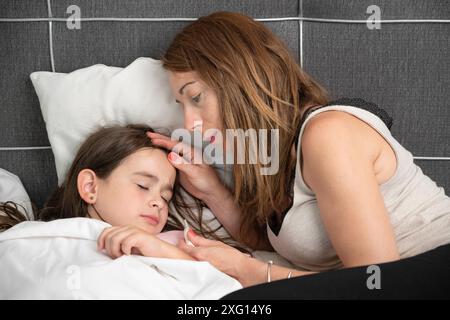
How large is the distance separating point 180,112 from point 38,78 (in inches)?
17.5

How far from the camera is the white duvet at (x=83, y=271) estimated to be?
126 centimetres

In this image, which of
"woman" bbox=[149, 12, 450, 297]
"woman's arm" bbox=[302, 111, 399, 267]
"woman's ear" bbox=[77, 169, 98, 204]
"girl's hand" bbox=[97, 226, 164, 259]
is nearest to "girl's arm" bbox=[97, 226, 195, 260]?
"girl's hand" bbox=[97, 226, 164, 259]

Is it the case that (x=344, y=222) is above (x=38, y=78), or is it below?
below

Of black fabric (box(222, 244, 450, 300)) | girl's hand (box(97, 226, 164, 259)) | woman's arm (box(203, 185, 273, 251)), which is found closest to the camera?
black fabric (box(222, 244, 450, 300))

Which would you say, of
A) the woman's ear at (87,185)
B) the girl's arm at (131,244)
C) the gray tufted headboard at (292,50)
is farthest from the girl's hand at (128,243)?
the gray tufted headboard at (292,50)

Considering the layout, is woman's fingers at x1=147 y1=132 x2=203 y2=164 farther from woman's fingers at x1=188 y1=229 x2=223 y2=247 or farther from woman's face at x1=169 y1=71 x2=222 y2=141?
woman's fingers at x1=188 y1=229 x2=223 y2=247

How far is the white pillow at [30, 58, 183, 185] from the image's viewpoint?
1.78 m

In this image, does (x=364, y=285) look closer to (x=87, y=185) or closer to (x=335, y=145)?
(x=335, y=145)

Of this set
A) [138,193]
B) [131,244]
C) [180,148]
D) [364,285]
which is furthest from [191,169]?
[364,285]

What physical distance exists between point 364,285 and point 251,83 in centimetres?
58

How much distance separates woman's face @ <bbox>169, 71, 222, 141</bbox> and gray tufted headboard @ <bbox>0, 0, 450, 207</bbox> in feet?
1.14
